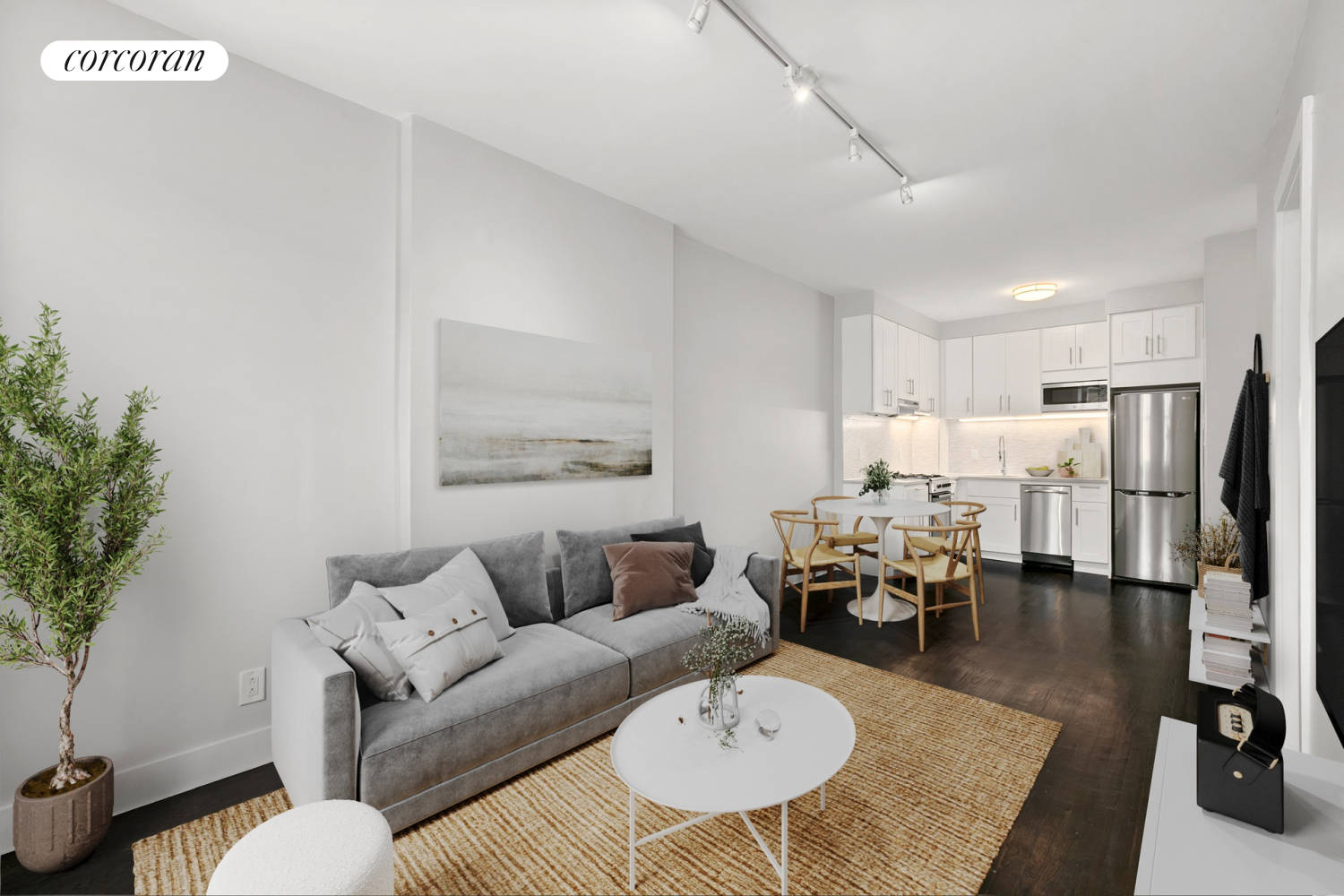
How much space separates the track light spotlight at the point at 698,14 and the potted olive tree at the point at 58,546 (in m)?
2.31

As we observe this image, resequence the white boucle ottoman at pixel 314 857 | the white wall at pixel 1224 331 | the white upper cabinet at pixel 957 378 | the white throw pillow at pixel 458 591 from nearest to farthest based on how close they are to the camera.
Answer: the white boucle ottoman at pixel 314 857
the white throw pillow at pixel 458 591
the white wall at pixel 1224 331
the white upper cabinet at pixel 957 378

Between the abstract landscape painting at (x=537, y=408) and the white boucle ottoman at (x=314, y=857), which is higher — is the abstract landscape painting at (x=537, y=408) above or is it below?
above

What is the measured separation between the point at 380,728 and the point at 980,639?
3678mm

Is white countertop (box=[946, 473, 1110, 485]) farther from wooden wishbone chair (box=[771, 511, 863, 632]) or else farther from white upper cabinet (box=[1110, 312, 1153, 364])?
wooden wishbone chair (box=[771, 511, 863, 632])

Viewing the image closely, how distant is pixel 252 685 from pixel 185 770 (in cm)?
34

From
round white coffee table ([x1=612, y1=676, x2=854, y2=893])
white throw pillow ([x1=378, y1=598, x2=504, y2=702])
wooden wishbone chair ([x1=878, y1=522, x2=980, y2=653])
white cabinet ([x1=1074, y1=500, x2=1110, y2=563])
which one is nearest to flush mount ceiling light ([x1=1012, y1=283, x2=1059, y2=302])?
white cabinet ([x1=1074, y1=500, x2=1110, y2=563])

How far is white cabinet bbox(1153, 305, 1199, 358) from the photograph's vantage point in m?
5.33

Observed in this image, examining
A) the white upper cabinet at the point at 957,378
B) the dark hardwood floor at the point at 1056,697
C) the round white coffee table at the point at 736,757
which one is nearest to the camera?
the round white coffee table at the point at 736,757

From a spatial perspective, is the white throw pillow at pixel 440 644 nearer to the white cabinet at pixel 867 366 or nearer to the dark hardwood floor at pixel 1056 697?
the dark hardwood floor at pixel 1056 697

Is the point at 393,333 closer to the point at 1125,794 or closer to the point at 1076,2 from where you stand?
the point at 1076,2

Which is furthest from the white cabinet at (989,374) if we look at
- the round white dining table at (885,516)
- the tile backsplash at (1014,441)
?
the round white dining table at (885,516)

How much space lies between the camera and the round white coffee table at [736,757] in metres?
1.64

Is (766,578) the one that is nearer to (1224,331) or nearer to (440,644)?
(440,644)

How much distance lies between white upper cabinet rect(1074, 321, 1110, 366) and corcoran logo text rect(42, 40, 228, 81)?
289 inches
